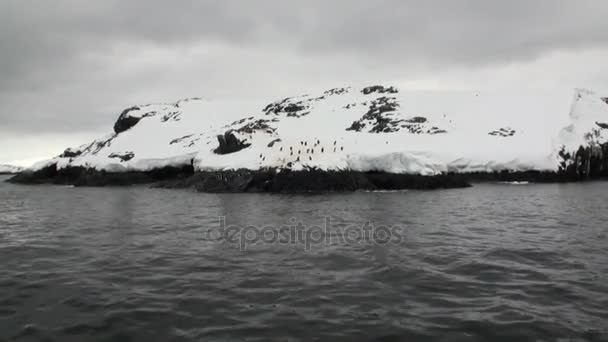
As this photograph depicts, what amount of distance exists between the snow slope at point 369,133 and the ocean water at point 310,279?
68.7ft

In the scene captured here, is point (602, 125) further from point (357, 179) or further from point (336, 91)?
point (336, 91)

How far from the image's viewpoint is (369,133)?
59.1 m

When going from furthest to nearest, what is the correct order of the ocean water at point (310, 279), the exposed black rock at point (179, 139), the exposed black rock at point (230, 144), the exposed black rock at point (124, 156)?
1. the exposed black rock at point (179, 139)
2. the exposed black rock at point (124, 156)
3. the exposed black rock at point (230, 144)
4. the ocean water at point (310, 279)

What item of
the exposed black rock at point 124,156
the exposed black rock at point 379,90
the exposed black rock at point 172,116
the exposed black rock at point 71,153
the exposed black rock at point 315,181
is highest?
the exposed black rock at point 379,90

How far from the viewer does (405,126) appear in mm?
60406

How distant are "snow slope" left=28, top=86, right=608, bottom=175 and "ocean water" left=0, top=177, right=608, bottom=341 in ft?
68.7

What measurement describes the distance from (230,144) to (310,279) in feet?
134

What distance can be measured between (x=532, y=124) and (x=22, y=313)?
190ft

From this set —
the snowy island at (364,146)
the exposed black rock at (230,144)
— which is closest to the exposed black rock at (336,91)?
the snowy island at (364,146)

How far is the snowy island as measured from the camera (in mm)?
38125

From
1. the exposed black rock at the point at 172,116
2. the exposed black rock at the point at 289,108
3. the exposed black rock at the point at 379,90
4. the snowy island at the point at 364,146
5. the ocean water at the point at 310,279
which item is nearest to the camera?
the ocean water at the point at 310,279

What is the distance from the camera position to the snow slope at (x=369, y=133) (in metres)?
43.9

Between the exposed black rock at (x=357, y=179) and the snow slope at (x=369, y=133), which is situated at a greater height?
the snow slope at (x=369, y=133)

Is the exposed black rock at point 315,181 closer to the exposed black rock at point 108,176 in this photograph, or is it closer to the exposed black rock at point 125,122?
the exposed black rock at point 108,176
